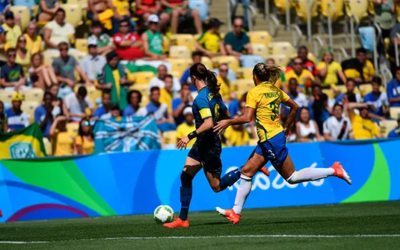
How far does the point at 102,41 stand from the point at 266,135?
36.4 ft

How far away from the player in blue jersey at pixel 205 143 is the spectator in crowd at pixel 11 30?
33.1 feet

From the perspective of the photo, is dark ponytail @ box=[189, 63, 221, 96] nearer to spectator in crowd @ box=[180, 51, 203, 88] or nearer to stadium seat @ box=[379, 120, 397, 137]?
spectator in crowd @ box=[180, 51, 203, 88]

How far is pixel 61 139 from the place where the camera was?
19.9m

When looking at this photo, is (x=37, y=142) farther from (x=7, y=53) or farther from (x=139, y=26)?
(x=139, y=26)

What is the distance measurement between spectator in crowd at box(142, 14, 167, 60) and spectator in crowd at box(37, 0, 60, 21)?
7.22ft

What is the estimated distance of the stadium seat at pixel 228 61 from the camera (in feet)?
76.6

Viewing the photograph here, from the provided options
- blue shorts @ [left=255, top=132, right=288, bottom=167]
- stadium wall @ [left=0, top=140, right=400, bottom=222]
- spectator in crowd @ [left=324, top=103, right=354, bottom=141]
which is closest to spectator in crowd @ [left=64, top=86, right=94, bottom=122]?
stadium wall @ [left=0, top=140, right=400, bottom=222]

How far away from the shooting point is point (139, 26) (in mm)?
24000

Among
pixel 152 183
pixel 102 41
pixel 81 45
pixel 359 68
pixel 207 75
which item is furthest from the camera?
pixel 359 68

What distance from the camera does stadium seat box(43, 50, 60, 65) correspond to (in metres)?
21.9

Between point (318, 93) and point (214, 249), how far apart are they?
13585mm

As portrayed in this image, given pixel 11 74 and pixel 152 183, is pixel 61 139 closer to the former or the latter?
pixel 11 74

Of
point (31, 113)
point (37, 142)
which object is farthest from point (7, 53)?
point (37, 142)

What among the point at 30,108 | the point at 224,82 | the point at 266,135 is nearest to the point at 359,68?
the point at 224,82
